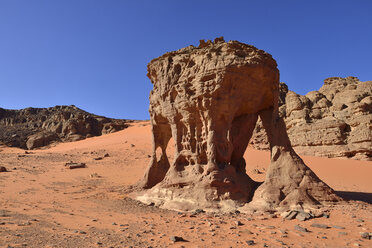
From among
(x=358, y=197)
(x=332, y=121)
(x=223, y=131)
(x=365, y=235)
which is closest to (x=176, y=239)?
(x=365, y=235)

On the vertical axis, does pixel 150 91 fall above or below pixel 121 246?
above

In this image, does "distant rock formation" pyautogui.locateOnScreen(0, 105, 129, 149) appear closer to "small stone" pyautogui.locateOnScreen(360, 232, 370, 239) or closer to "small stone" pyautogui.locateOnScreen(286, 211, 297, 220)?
"small stone" pyautogui.locateOnScreen(286, 211, 297, 220)

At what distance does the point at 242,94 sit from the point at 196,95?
4.64ft

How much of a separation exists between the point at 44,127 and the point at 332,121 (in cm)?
3445

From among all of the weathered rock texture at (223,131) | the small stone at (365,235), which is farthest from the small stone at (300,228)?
the weathered rock texture at (223,131)

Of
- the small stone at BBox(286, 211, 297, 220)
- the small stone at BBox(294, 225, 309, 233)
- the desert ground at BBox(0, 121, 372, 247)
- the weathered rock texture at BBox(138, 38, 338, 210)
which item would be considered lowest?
the desert ground at BBox(0, 121, 372, 247)

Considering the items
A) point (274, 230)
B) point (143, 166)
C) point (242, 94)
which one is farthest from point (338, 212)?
point (143, 166)

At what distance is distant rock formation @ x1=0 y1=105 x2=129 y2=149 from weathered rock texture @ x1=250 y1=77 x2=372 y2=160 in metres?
23.2

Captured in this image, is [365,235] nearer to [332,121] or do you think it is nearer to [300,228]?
[300,228]

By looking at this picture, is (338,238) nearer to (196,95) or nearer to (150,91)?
(196,95)

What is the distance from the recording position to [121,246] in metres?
3.98

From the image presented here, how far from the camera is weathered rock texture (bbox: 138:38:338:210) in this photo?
21.6ft

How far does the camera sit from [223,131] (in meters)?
7.54

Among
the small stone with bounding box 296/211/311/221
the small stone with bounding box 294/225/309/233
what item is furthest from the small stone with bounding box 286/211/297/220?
the small stone with bounding box 294/225/309/233
